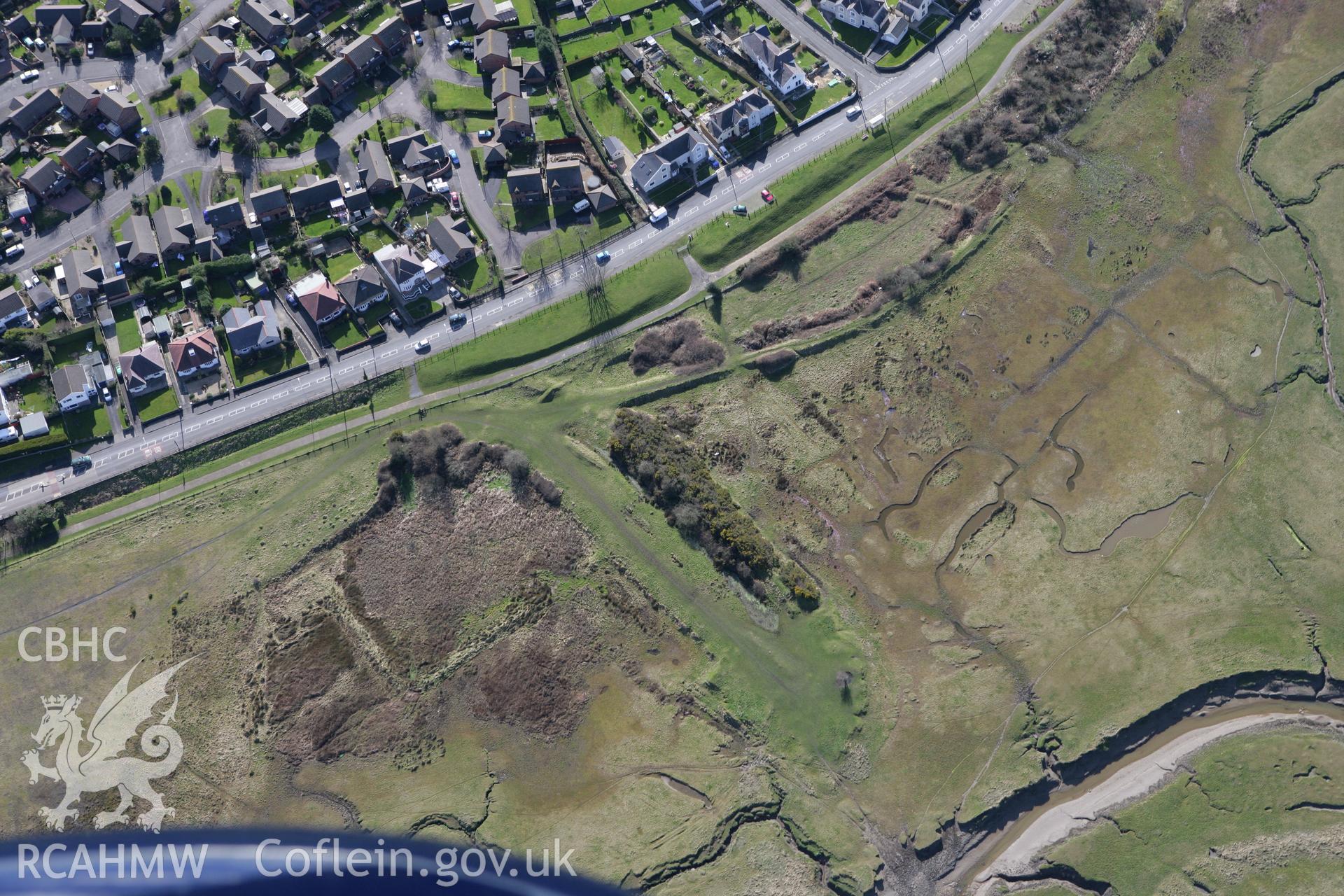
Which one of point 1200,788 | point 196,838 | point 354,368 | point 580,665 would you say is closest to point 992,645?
point 1200,788

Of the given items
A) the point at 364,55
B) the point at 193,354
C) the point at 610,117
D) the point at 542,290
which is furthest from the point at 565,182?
the point at 193,354

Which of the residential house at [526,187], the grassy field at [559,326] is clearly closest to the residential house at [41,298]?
the grassy field at [559,326]

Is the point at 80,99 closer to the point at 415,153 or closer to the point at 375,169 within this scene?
the point at 375,169

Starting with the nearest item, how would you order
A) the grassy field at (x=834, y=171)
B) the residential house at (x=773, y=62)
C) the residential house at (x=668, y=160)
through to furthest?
1. the residential house at (x=668, y=160)
2. the grassy field at (x=834, y=171)
3. the residential house at (x=773, y=62)

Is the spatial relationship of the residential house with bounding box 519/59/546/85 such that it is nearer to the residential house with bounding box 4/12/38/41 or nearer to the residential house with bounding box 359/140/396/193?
the residential house with bounding box 359/140/396/193

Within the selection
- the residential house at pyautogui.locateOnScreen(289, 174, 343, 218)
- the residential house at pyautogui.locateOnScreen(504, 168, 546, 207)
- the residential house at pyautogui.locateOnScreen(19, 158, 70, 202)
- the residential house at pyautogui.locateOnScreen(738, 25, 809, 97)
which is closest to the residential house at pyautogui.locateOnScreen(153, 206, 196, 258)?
the residential house at pyautogui.locateOnScreen(289, 174, 343, 218)

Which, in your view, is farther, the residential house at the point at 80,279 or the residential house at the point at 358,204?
the residential house at the point at 358,204

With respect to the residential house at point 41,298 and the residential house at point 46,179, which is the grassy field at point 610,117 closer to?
the residential house at point 46,179

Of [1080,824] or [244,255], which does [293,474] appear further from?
[1080,824]
